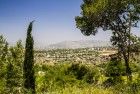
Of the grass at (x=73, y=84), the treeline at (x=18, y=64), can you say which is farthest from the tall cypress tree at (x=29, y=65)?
the grass at (x=73, y=84)

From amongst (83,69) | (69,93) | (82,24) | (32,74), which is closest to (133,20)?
(82,24)

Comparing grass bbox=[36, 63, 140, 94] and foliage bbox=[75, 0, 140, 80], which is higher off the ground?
foliage bbox=[75, 0, 140, 80]

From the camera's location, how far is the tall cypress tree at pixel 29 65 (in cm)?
3166

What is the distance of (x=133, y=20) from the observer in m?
35.7

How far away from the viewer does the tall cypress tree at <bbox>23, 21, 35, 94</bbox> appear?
31.7 meters

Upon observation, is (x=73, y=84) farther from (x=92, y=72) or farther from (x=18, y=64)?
(x=92, y=72)

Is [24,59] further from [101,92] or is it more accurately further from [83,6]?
[101,92]

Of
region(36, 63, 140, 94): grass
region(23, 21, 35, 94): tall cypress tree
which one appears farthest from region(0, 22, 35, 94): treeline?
region(36, 63, 140, 94): grass

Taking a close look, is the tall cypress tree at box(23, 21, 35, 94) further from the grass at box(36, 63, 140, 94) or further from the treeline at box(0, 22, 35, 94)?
the grass at box(36, 63, 140, 94)

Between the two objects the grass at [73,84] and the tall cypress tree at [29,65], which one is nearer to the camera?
the grass at [73,84]

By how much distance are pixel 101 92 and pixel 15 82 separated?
1436 cm

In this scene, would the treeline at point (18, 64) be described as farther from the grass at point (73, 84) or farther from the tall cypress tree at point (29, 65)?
the grass at point (73, 84)

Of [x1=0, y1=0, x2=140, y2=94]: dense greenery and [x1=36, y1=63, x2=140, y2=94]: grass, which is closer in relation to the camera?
[x1=36, y1=63, x2=140, y2=94]: grass

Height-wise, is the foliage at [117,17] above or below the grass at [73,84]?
above
